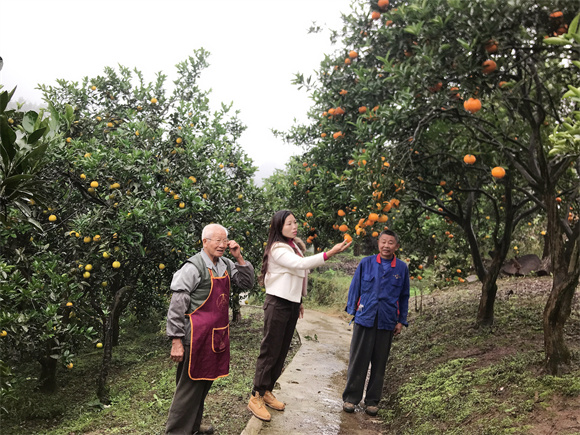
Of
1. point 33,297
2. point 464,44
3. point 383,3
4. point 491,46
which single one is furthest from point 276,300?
point 383,3

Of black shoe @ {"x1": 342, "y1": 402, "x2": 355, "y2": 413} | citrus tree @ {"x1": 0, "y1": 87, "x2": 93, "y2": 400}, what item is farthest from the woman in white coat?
citrus tree @ {"x1": 0, "y1": 87, "x2": 93, "y2": 400}

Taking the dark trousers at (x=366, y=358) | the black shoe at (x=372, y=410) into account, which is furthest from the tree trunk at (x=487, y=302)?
the black shoe at (x=372, y=410)

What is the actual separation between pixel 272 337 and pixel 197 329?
30.8 inches

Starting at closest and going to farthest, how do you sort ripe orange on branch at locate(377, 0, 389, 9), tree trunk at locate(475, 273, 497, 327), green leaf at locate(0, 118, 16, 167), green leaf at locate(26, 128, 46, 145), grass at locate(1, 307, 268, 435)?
green leaf at locate(0, 118, 16, 167) → green leaf at locate(26, 128, 46, 145) → grass at locate(1, 307, 268, 435) → ripe orange on branch at locate(377, 0, 389, 9) → tree trunk at locate(475, 273, 497, 327)

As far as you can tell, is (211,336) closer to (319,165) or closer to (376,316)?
(376,316)

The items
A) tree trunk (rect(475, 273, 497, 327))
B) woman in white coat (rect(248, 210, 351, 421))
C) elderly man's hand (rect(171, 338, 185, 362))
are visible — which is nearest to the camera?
elderly man's hand (rect(171, 338, 185, 362))

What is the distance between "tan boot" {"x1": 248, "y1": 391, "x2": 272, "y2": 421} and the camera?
382 cm

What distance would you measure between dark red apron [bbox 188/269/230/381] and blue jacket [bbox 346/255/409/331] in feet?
4.42

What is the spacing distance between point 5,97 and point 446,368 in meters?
4.64

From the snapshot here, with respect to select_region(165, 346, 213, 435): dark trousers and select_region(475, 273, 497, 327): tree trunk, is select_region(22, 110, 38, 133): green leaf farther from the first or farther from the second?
select_region(475, 273, 497, 327): tree trunk

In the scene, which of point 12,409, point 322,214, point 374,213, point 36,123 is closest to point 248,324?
point 322,214

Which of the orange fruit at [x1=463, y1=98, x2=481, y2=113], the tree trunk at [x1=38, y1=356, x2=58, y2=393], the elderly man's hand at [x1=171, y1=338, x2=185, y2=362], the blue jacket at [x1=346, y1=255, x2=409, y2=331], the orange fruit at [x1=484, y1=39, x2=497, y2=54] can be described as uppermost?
the orange fruit at [x1=484, y1=39, x2=497, y2=54]

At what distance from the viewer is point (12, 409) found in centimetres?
478

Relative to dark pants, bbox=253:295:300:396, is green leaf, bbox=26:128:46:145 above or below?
above
